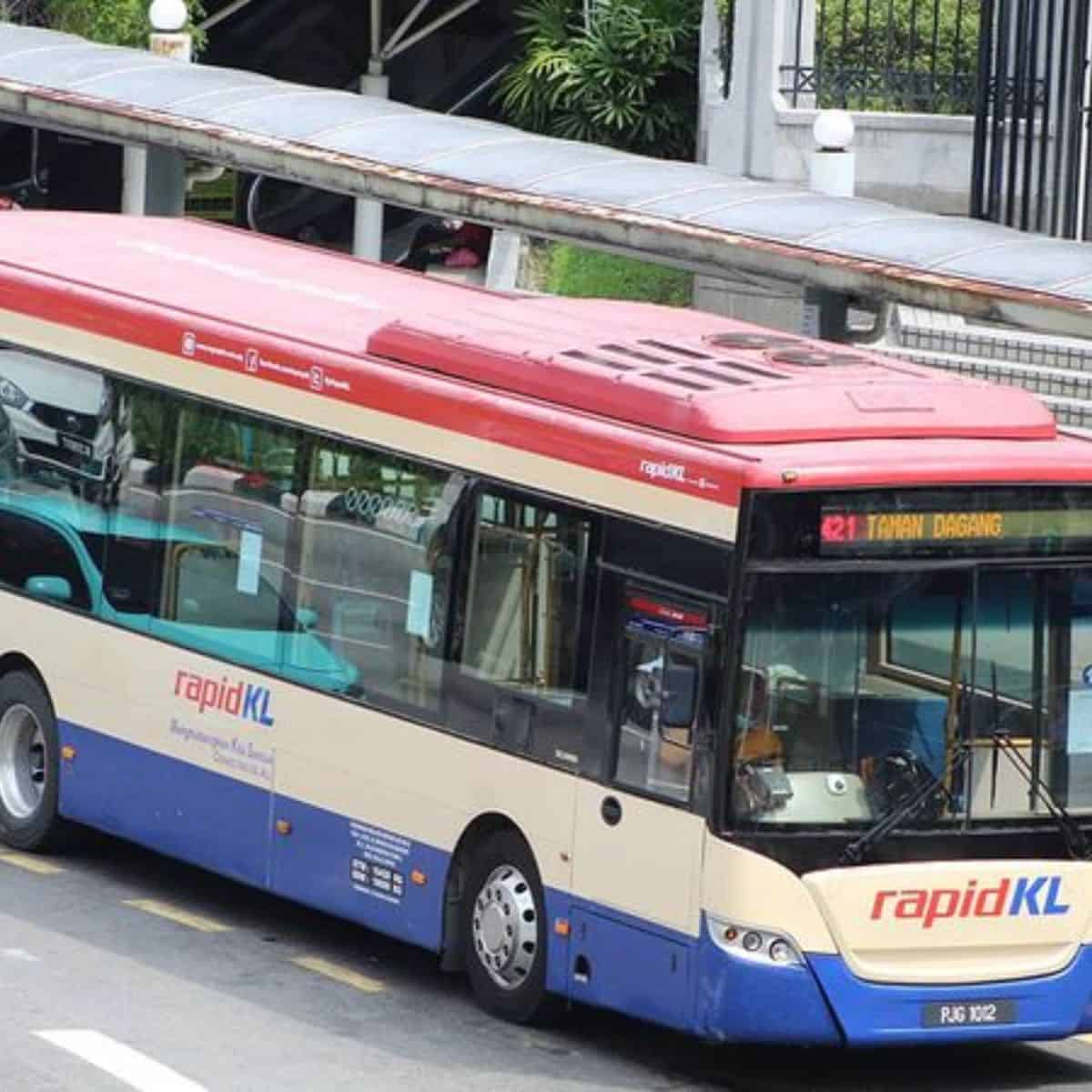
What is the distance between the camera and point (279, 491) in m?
15.3

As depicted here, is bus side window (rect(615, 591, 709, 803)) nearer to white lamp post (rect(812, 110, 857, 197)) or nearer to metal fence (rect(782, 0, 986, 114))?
white lamp post (rect(812, 110, 857, 197))

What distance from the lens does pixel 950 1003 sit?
1281cm

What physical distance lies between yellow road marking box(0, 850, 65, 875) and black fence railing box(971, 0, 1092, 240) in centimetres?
933

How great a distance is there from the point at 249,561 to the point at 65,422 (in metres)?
1.75

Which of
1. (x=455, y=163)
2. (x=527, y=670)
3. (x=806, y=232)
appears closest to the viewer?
(x=527, y=670)

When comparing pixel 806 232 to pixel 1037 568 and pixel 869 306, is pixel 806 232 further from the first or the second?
pixel 1037 568

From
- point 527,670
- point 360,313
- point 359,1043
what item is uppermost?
point 360,313

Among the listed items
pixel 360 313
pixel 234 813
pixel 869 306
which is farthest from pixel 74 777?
pixel 869 306

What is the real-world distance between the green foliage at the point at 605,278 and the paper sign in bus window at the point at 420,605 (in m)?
10.5

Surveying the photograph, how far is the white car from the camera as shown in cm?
1639

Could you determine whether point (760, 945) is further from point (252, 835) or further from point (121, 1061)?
point (252, 835)

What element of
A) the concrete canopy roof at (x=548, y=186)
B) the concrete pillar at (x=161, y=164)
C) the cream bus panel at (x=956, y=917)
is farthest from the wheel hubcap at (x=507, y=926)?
the concrete pillar at (x=161, y=164)

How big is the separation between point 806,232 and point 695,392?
544cm

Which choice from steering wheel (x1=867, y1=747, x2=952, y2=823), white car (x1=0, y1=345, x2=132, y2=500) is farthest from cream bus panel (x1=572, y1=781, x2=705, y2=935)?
white car (x1=0, y1=345, x2=132, y2=500)
